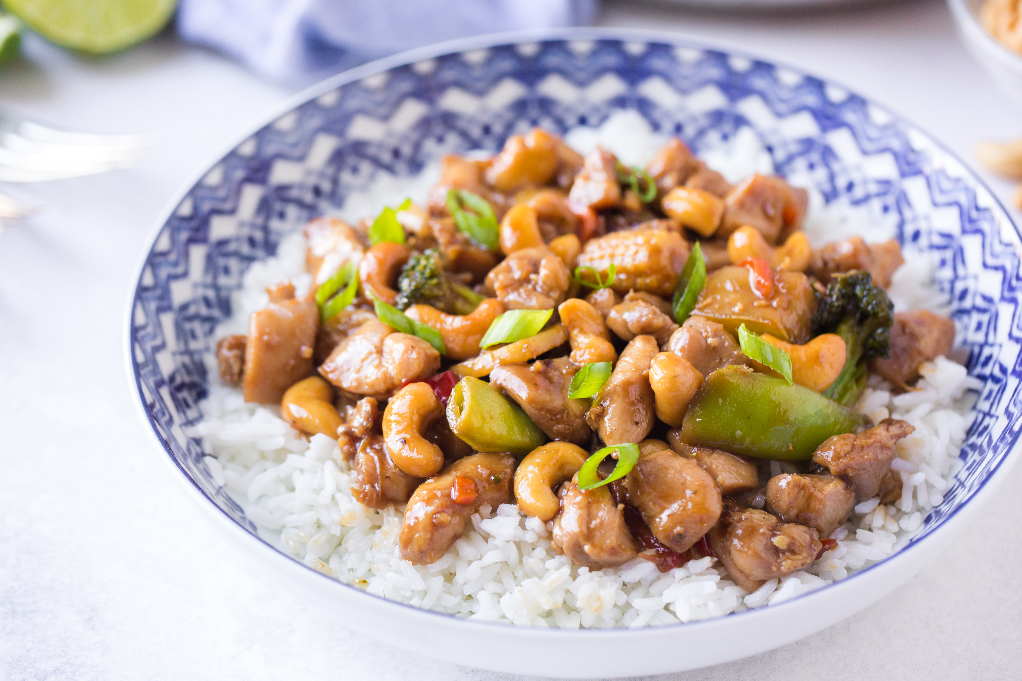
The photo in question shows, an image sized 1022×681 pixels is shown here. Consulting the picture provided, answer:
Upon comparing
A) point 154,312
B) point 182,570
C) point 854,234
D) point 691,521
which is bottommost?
point 182,570

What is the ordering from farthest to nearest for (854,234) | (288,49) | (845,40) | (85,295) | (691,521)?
1. (845,40)
2. (288,49)
3. (85,295)
4. (854,234)
5. (691,521)

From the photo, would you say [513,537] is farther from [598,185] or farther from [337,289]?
[598,185]

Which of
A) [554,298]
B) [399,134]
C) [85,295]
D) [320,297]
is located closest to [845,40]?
[399,134]

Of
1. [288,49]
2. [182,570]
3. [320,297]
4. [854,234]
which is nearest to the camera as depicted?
[182,570]

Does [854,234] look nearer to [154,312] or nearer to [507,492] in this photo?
[507,492]

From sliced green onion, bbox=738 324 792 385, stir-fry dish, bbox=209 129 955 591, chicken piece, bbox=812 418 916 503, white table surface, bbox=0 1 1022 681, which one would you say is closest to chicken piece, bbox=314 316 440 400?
stir-fry dish, bbox=209 129 955 591

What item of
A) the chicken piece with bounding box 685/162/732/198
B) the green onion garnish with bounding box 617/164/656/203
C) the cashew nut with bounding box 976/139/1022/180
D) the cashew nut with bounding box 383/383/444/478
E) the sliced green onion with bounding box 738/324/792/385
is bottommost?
the cashew nut with bounding box 383/383/444/478

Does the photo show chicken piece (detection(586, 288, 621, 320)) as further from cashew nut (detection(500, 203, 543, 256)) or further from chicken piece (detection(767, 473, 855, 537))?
chicken piece (detection(767, 473, 855, 537))
